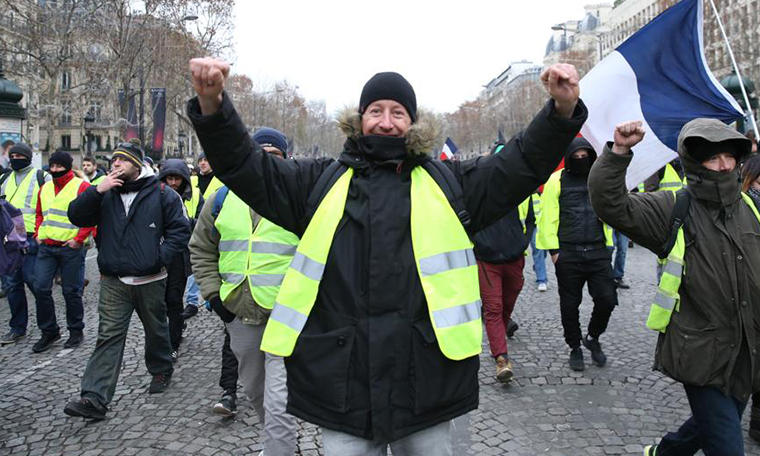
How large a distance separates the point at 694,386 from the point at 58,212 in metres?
6.01

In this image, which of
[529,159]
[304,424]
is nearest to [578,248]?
[304,424]

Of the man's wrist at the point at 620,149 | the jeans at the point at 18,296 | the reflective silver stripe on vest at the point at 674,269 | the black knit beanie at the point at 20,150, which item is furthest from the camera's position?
the black knit beanie at the point at 20,150

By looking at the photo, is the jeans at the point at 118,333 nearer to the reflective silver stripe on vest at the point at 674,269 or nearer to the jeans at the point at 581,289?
the jeans at the point at 581,289

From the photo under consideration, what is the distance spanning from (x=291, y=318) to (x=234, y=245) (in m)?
1.72

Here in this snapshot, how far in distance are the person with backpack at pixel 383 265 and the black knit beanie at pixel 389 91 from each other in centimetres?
9

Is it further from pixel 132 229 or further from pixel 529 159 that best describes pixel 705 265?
pixel 132 229

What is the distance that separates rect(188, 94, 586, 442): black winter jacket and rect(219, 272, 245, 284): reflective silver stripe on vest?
1547 millimetres

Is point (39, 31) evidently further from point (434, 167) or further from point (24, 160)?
point (434, 167)

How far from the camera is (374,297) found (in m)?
2.06

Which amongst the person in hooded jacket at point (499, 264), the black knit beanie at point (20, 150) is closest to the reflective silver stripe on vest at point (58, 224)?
the black knit beanie at point (20, 150)

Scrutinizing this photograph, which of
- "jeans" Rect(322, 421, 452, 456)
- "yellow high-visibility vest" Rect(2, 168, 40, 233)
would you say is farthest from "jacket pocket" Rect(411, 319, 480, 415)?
"yellow high-visibility vest" Rect(2, 168, 40, 233)

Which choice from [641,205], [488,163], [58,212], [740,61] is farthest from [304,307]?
[740,61]

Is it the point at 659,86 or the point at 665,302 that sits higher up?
the point at 659,86

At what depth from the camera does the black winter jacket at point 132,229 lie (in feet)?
15.0
